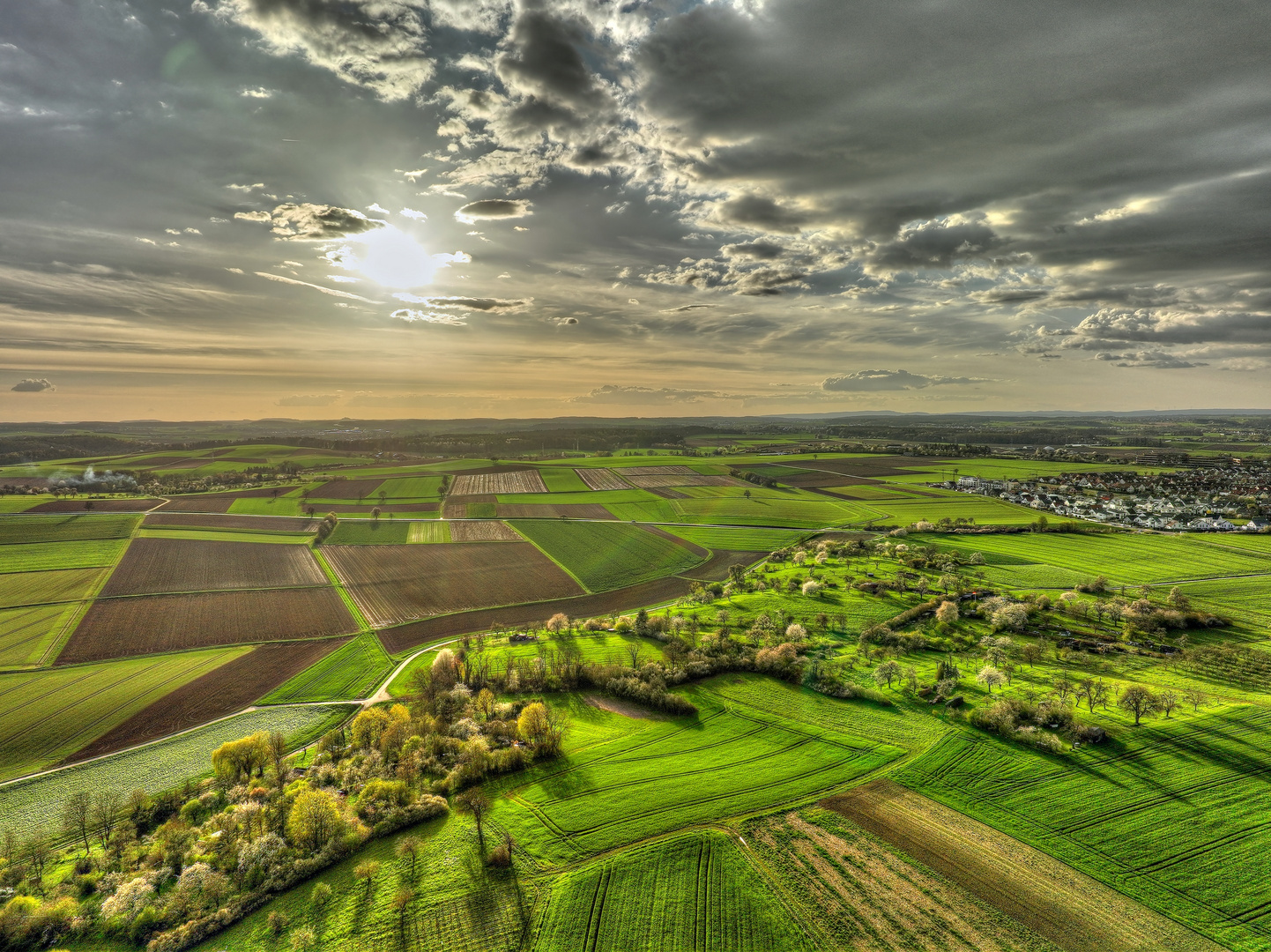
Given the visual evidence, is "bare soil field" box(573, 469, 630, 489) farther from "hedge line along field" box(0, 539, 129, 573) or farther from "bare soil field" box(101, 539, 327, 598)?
"hedge line along field" box(0, 539, 129, 573)

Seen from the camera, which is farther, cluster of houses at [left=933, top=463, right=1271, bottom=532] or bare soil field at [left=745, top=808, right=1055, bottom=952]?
cluster of houses at [left=933, top=463, right=1271, bottom=532]

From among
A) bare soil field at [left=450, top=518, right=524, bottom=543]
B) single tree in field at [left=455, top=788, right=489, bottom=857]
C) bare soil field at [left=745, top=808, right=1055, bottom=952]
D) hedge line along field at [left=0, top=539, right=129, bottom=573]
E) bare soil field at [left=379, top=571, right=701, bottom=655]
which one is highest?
hedge line along field at [left=0, top=539, right=129, bottom=573]

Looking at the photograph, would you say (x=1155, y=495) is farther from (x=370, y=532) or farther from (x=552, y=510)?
(x=370, y=532)

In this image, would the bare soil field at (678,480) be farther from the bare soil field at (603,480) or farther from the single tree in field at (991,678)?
the single tree in field at (991,678)

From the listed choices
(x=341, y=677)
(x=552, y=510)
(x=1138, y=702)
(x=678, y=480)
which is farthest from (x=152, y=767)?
(x=678, y=480)

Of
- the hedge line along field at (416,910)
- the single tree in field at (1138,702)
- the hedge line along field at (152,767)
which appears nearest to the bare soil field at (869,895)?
the hedge line along field at (416,910)

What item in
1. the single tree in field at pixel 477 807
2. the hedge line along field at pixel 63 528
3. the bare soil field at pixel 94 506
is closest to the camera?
the single tree in field at pixel 477 807

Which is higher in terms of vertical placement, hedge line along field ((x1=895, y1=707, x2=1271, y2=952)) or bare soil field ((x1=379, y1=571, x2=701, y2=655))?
hedge line along field ((x1=895, y1=707, x2=1271, y2=952))

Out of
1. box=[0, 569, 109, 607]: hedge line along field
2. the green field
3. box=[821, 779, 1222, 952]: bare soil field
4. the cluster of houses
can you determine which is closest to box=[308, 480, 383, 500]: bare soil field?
the green field
